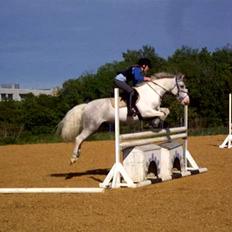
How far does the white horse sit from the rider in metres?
0.13

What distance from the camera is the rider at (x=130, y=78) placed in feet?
32.6

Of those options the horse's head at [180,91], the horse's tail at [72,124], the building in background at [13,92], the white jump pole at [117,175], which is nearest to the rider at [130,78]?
the horse's head at [180,91]

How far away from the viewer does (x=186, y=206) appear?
6809 mm

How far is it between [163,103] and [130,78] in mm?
23486

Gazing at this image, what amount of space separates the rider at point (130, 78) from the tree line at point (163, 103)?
1984cm

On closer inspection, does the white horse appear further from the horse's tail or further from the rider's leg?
the rider's leg

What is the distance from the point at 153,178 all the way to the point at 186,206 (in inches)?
118

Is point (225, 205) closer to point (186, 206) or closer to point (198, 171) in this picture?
point (186, 206)

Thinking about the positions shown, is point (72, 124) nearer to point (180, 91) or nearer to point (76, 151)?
point (76, 151)

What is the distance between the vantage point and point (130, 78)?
10.2 metres

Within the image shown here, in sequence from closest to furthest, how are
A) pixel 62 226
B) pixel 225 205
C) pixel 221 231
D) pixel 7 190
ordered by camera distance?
pixel 221 231
pixel 62 226
pixel 225 205
pixel 7 190

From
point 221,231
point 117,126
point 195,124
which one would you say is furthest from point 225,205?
point 195,124

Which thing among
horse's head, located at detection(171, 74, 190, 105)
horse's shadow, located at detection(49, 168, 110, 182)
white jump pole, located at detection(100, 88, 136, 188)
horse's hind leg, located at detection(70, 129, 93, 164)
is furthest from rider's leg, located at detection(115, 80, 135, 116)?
horse's shadow, located at detection(49, 168, 110, 182)

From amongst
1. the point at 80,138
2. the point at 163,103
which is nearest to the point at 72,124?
the point at 80,138
